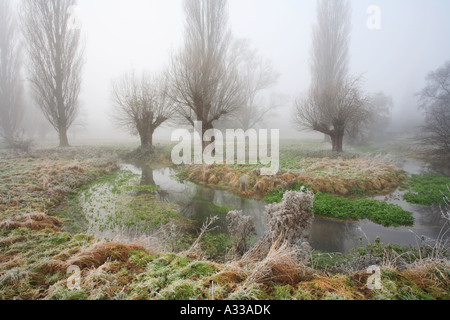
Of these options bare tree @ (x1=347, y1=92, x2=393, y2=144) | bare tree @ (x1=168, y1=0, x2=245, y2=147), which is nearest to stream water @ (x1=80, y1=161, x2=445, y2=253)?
bare tree @ (x1=168, y1=0, x2=245, y2=147)

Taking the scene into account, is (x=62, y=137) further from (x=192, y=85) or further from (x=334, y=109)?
(x=334, y=109)

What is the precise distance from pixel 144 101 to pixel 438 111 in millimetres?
21677

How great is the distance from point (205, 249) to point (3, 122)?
93.7ft

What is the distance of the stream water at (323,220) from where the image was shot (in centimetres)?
477

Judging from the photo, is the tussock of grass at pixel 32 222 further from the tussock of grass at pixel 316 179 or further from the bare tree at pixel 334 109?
the bare tree at pixel 334 109

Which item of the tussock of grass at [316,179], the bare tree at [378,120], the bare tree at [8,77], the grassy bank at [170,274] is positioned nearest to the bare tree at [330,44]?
the bare tree at [378,120]

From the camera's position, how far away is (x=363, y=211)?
6.14 meters

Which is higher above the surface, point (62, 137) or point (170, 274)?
point (62, 137)

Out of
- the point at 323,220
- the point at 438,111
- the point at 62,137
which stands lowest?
the point at 323,220

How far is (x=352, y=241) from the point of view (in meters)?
4.75

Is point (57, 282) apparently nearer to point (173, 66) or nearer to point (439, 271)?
point (439, 271)

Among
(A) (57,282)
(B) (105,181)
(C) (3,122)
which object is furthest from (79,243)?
(C) (3,122)

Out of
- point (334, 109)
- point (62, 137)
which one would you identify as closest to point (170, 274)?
point (334, 109)

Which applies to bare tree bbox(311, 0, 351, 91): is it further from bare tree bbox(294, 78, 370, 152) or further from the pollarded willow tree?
bare tree bbox(294, 78, 370, 152)
